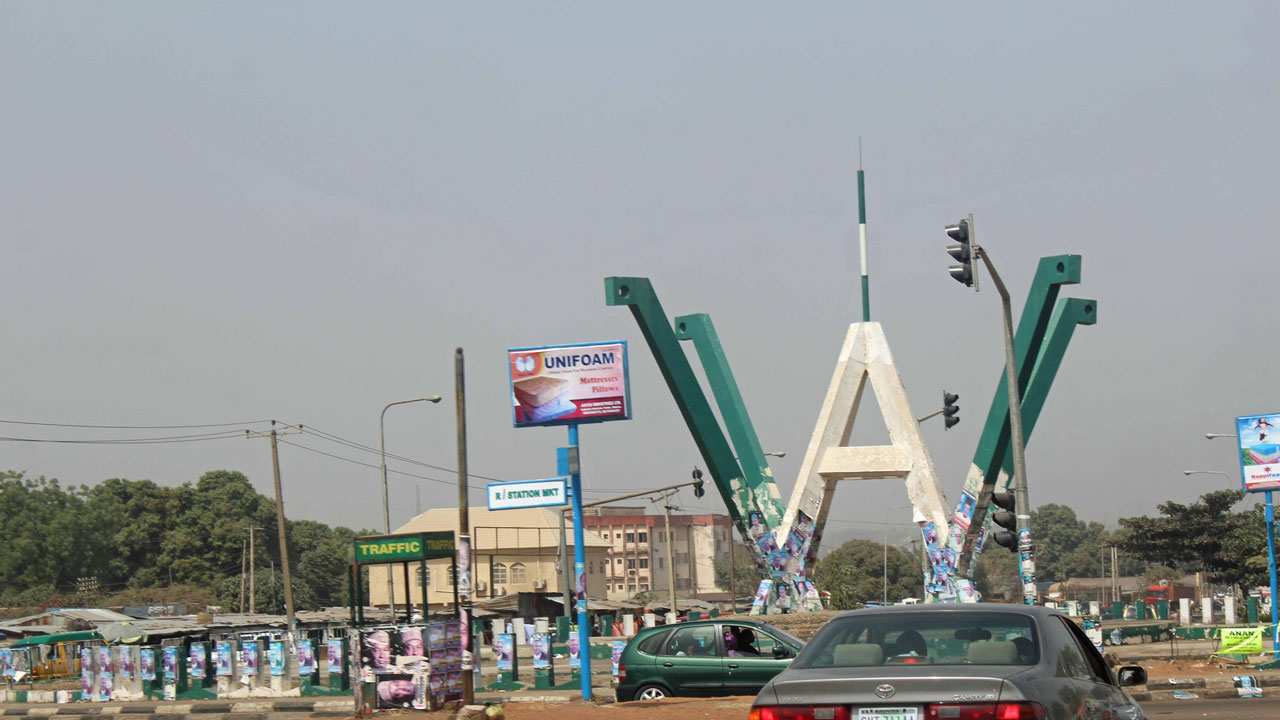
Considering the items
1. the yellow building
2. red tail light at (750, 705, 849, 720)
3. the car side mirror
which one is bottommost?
the yellow building

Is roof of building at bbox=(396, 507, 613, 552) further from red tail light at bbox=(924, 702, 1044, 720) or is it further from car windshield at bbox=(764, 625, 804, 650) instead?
red tail light at bbox=(924, 702, 1044, 720)

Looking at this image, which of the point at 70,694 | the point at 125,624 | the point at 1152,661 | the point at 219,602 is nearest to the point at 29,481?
the point at 219,602

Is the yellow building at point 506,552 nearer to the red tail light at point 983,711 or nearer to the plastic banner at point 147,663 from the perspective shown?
the plastic banner at point 147,663

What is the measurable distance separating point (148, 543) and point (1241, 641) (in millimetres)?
81354

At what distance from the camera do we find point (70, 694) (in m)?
29.4

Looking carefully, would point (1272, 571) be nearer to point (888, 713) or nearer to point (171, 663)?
point (171, 663)

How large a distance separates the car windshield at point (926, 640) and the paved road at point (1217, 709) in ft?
36.9

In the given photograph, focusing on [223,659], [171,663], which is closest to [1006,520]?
[223,659]

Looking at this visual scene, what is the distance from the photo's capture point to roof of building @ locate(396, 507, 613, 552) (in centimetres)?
9088

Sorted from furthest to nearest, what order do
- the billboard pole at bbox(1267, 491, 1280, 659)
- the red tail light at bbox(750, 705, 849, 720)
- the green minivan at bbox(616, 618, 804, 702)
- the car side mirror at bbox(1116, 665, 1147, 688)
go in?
the billboard pole at bbox(1267, 491, 1280, 659) → the green minivan at bbox(616, 618, 804, 702) → the car side mirror at bbox(1116, 665, 1147, 688) → the red tail light at bbox(750, 705, 849, 720)

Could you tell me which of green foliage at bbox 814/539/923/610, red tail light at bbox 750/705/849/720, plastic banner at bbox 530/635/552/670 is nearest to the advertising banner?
plastic banner at bbox 530/635/552/670

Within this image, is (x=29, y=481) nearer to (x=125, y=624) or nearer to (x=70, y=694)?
(x=125, y=624)

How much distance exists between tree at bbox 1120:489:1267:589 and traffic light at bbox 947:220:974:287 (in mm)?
48994

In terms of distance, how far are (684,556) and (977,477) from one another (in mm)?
118695
